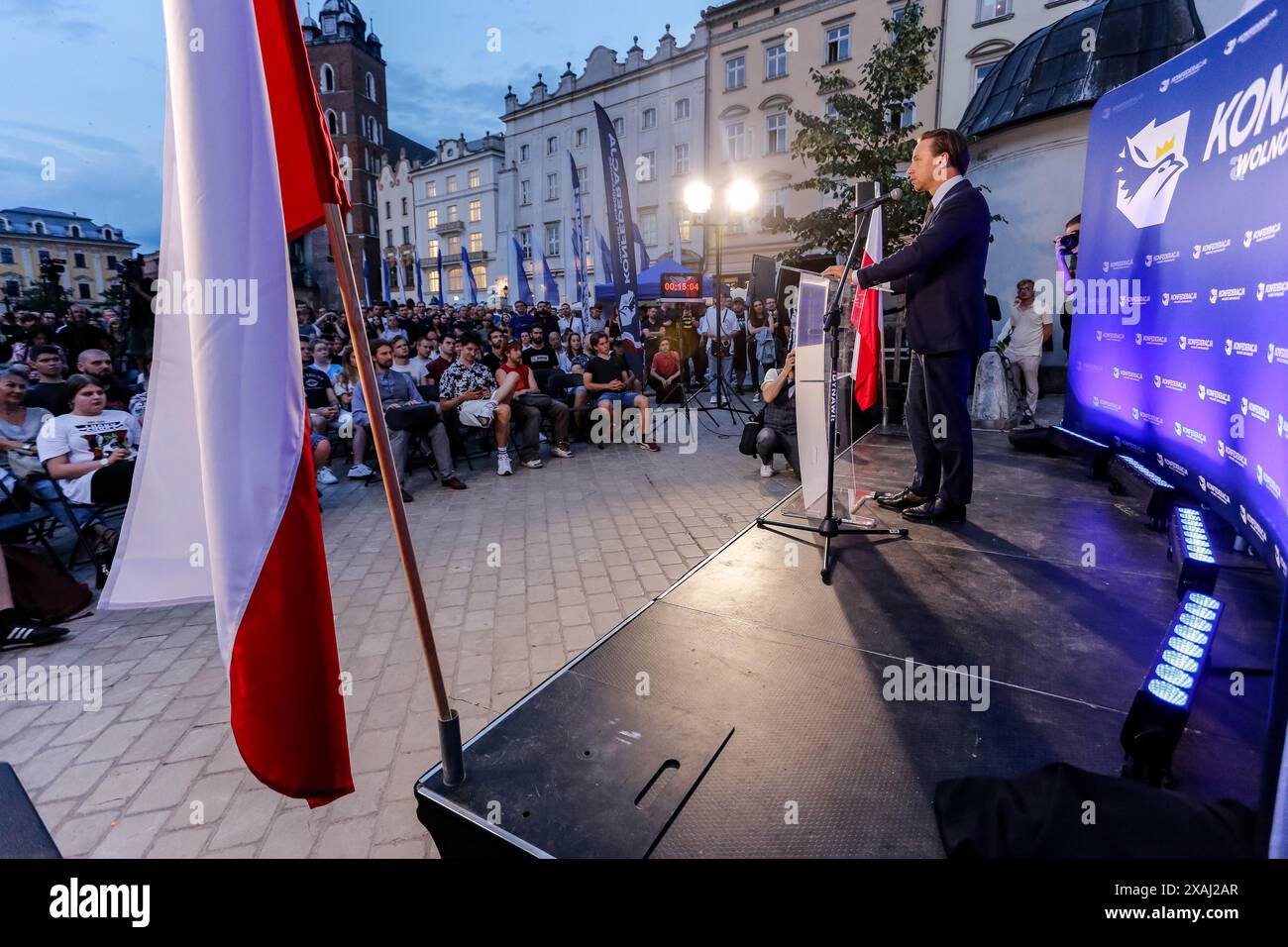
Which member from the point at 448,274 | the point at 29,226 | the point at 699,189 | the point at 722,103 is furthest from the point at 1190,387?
the point at 29,226

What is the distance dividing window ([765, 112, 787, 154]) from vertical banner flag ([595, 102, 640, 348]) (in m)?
17.7

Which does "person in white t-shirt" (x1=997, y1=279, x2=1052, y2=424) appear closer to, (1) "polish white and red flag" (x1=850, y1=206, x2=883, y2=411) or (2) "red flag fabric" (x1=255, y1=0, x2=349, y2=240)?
(1) "polish white and red flag" (x1=850, y1=206, x2=883, y2=411)

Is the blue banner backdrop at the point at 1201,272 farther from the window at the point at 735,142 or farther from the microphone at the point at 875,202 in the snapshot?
the window at the point at 735,142

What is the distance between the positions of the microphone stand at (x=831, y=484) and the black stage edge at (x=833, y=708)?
135 mm

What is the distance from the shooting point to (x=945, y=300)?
12.8 feet

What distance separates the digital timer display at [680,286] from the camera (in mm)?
15743

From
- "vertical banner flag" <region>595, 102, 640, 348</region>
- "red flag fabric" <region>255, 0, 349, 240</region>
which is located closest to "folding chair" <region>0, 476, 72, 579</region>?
"red flag fabric" <region>255, 0, 349, 240</region>

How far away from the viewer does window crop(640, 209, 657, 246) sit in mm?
31578

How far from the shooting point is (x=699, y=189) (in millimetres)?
11094

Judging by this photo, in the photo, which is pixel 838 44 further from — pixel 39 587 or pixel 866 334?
pixel 39 587

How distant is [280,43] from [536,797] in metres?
2.14

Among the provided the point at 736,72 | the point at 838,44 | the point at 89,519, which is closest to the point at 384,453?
the point at 89,519

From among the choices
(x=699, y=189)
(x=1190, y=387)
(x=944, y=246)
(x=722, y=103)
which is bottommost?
(x=1190, y=387)
